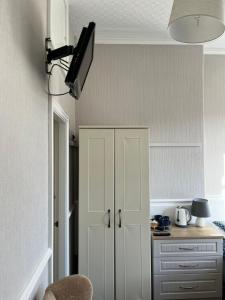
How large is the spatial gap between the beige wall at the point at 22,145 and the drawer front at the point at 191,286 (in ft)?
5.48

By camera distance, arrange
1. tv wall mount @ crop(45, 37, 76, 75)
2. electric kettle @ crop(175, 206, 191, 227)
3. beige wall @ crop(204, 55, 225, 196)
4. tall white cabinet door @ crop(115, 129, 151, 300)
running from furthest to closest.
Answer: beige wall @ crop(204, 55, 225, 196) < electric kettle @ crop(175, 206, 191, 227) < tall white cabinet door @ crop(115, 129, 151, 300) < tv wall mount @ crop(45, 37, 76, 75)

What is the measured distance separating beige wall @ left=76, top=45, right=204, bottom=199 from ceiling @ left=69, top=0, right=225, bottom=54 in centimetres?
12

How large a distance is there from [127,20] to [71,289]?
8.75ft

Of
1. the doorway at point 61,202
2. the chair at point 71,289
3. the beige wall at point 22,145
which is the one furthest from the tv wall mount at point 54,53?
the chair at point 71,289

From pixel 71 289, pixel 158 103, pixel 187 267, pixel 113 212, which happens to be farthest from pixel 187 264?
pixel 158 103

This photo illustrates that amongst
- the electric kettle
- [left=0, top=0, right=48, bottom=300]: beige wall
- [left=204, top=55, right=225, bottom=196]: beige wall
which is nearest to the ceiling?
[left=204, top=55, right=225, bottom=196]: beige wall

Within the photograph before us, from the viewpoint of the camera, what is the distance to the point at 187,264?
9.11ft

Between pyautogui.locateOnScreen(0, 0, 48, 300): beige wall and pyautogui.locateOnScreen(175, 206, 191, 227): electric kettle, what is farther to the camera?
pyautogui.locateOnScreen(175, 206, 191, 227): electric kettle

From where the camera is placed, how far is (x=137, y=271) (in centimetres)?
275

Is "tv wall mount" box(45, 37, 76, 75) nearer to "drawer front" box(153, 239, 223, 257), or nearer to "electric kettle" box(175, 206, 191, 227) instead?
"drawer front" box(153, 239, 223, 257)

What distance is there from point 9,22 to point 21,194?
2.31ft

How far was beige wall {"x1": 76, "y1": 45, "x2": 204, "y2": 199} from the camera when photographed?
10.9ft

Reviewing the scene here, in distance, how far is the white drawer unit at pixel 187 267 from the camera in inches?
109

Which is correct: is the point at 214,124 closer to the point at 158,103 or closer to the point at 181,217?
the point at 158,103
